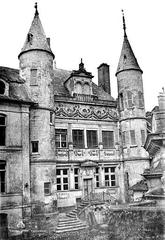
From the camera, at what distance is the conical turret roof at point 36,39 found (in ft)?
77.2

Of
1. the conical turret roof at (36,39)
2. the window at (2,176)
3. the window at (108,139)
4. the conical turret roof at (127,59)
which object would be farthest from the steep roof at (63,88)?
the window at (2,176)

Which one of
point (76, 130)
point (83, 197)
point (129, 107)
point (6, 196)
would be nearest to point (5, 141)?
point (6, 196)

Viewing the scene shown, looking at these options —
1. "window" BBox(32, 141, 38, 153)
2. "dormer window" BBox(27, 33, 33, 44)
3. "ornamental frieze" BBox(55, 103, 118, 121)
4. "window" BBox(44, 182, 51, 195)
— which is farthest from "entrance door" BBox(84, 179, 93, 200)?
"dormer window" BBox(27, 33, 33, 44)

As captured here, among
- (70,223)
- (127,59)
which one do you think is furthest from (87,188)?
(127,59)

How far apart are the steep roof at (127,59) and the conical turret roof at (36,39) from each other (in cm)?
819

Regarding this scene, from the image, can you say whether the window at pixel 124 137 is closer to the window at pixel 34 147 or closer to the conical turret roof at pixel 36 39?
the window at pixel 34 147

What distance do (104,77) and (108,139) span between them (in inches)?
319

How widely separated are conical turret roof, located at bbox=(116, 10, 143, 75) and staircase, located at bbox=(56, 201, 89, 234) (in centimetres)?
1466

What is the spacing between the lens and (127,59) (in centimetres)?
2800

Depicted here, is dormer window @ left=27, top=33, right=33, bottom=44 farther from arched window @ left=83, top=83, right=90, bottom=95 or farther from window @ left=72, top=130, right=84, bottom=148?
window @ left=72, top=130, right=84, bottom=148

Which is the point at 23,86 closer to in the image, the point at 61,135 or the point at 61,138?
the point at 61,135

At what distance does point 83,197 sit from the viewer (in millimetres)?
24516

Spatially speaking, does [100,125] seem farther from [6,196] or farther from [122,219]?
[122,219]

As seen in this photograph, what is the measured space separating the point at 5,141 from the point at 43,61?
26.2ft
